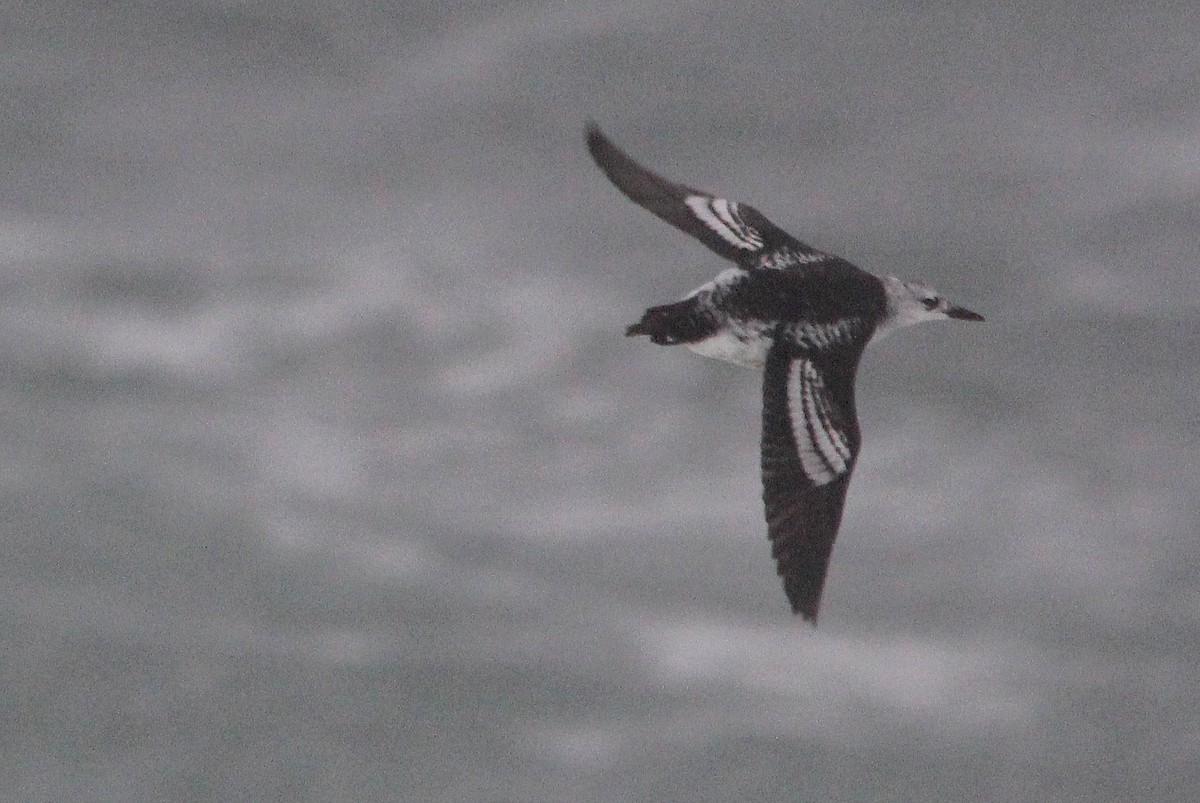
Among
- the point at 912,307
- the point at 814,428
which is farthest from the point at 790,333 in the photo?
the point at 912,307

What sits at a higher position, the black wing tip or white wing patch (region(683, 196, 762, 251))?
white wing patch (region(683, 196, 762, 251))

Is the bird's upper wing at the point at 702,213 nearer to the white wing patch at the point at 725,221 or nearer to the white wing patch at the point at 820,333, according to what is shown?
the white wing patch at the point at 725,221

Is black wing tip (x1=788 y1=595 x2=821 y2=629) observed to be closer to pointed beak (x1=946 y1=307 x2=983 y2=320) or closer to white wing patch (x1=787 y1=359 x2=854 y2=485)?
white wing patch (x1=787 y1=359 x2=854 y2=485)

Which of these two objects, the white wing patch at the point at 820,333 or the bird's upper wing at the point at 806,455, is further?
the white wing patch at the point at 820,333

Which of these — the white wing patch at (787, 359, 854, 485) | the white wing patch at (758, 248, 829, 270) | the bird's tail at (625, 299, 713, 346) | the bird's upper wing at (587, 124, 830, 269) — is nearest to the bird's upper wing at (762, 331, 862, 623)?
the white wing patch at (787, 359, 854, 485)

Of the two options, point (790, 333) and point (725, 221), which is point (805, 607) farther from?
point (725, 221)

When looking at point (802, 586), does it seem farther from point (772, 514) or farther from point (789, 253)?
point (789, 253)

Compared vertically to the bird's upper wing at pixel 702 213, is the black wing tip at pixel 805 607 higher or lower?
lower

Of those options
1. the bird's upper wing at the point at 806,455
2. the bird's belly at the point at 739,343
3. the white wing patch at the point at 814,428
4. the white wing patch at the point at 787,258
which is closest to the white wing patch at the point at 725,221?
the white wing patch at the point at 787,258
